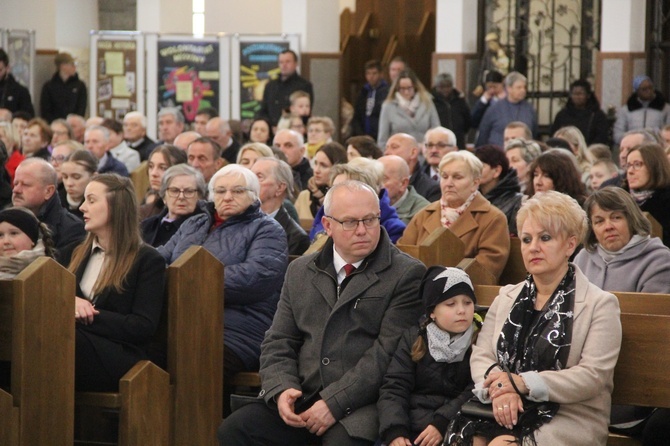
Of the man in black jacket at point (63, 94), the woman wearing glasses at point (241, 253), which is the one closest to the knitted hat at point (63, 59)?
the man in black jacket at point (63, 94)

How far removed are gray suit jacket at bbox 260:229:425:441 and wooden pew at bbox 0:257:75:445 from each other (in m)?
0.78

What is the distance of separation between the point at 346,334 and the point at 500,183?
3055 millimetres

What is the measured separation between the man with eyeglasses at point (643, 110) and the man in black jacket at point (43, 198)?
285 inches

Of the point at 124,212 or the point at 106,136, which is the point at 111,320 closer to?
the point at 124,212

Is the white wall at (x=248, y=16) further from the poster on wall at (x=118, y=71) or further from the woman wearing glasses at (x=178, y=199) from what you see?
the woman wearing glasses at (x=178, y=199)

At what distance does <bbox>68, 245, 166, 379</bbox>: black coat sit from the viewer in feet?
16.2

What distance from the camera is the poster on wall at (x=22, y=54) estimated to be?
1619 cm

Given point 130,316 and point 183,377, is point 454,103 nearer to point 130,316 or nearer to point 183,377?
point 183,377

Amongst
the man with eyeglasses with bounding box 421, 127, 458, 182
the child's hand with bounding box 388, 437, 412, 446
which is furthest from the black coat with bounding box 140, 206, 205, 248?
the man with eyeglasses with bounding box 421, 127, 458, 182

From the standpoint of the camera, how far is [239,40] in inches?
596

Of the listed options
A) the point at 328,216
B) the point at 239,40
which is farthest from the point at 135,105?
the point at 328,216

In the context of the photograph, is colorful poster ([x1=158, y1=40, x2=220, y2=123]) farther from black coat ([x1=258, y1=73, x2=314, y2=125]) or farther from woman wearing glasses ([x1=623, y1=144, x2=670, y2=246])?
woman wearing glasses ([x1=623, y1=144, x2=670, y2=246])

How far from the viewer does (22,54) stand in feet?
53.4

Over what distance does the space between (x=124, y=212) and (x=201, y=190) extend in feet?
5.22
